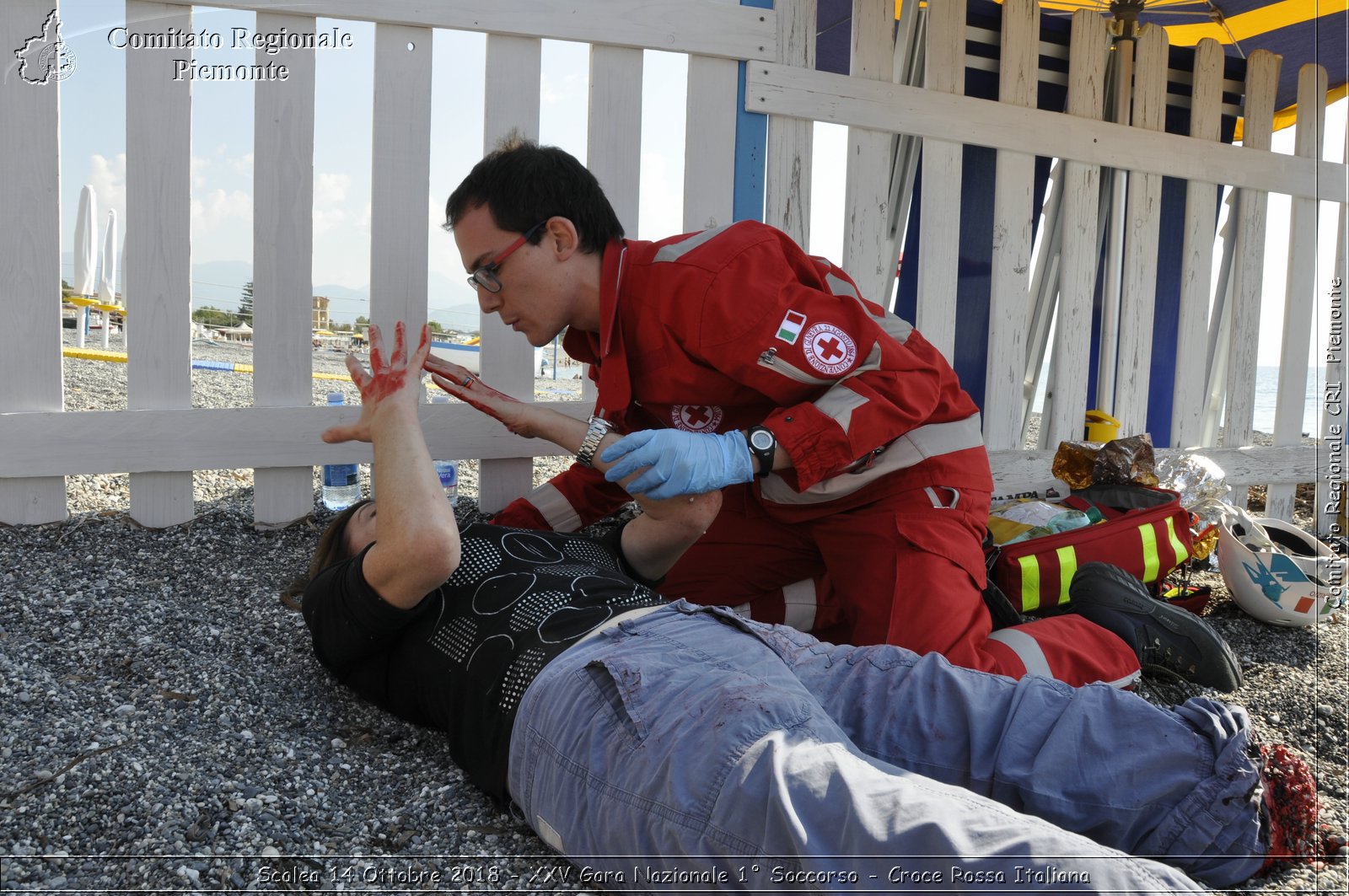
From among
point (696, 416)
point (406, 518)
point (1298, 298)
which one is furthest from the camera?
point (1298, 298)

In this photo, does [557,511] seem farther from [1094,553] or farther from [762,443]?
[1094,553]

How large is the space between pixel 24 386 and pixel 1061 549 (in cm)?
290

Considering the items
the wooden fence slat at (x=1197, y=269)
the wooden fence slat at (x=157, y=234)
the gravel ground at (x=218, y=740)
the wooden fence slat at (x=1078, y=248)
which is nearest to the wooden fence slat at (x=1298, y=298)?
the wooden fence slat at (x=1197, y=269)

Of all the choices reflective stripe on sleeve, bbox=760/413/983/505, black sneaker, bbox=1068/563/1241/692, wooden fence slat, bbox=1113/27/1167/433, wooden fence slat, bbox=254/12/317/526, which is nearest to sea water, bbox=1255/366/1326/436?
wooden fence slat, bbox=1113/27/1167/433

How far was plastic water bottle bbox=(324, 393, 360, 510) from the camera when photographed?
2869 millimetres

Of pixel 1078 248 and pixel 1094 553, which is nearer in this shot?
pixel 1094 553

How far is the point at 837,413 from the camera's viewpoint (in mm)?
1943

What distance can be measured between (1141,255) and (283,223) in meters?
3.22

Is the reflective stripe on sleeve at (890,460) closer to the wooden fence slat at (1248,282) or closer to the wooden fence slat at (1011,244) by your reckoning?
the wooden fence slat at (1011,244)

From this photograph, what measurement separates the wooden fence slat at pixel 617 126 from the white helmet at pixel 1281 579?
7.13 feet

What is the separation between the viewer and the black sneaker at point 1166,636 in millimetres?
2180

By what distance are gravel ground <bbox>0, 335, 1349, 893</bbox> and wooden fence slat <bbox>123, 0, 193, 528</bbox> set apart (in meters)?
0.36

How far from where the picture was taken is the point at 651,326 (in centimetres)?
210

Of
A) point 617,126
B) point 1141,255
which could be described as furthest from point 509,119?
point 1141,255
